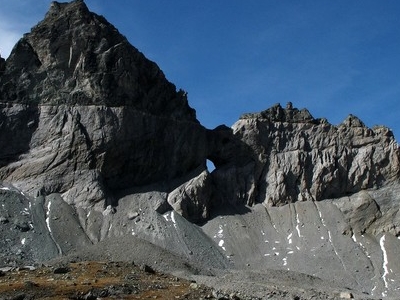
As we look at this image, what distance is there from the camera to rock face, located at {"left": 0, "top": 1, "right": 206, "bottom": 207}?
100562 mm

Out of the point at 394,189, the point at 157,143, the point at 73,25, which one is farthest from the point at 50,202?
the point at 394,189

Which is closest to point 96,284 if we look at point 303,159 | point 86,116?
point 86,116

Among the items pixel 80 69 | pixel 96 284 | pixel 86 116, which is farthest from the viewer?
pixel 80 69

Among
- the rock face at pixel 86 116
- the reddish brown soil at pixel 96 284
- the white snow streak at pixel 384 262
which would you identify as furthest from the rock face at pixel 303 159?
the reddish brown soil at pixel 96 284

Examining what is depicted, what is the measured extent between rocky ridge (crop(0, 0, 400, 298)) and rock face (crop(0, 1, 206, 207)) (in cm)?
19

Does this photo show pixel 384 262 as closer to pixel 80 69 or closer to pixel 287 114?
pixel 287 114

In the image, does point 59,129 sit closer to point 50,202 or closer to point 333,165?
point 50,202

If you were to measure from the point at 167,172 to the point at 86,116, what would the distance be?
15.6m

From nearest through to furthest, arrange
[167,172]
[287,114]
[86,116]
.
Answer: [86,116] < [167,172] < [287,114]

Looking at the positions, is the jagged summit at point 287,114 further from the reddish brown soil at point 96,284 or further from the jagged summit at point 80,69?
the reddish brown soil at point 96,284

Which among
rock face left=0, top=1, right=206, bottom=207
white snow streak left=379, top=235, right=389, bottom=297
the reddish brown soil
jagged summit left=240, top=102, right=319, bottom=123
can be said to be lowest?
the reddish brown soil

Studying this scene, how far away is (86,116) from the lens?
105 metres

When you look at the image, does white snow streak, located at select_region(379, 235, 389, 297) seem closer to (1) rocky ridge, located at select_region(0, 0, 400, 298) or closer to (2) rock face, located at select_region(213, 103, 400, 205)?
(1) rocky ridge, located at select_region(0, 0, 400, 298)

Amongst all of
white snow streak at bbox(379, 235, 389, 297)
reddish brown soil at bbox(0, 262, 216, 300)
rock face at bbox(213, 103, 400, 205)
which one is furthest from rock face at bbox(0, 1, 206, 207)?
reddish brown soil at bbox(0, 262, 216, 300)
